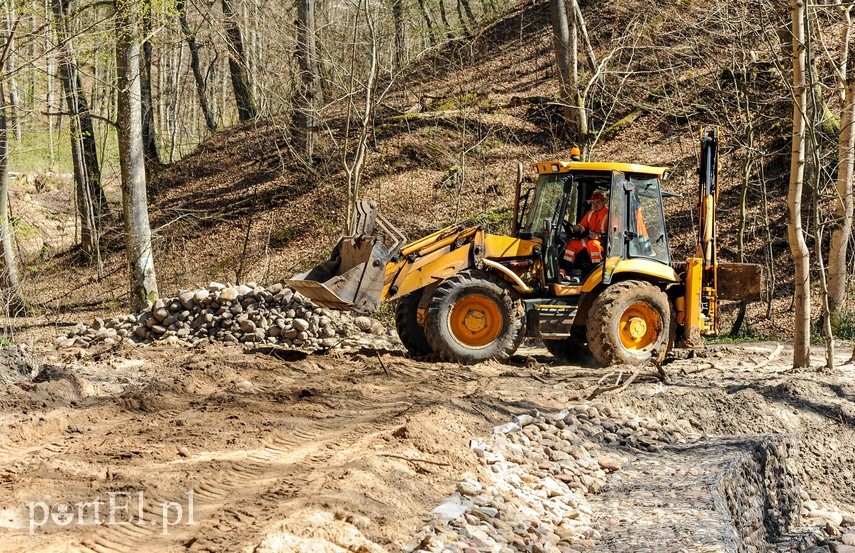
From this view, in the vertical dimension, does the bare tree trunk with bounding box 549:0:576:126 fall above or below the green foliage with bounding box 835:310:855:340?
above

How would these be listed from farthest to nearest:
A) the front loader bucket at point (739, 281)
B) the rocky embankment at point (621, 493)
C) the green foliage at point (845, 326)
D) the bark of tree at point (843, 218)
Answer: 1. the green foliage at point (845, 326)
2. the bark of tree at point (843, 218)
3. the front loader bucket at point (739, 281)
4. the rocky embankment at point (621, 493)

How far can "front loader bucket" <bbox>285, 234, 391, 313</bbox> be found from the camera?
446 inches

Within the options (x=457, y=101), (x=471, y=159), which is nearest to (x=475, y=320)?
(x=471, y=159)

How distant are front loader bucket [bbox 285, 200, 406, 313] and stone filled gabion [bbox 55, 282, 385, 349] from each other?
1721 millimetres

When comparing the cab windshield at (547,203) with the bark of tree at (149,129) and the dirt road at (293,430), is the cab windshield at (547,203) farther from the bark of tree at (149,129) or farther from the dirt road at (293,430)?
→ the bark of tree at (149,129)

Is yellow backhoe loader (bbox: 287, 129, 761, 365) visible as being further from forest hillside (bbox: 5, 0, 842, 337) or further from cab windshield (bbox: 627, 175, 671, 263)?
forest hillside (bbox: 5, 0, 842, 337)

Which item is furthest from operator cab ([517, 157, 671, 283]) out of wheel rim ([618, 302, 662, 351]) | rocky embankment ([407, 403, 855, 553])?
rocky embankment ([407, 403, 855, 553])

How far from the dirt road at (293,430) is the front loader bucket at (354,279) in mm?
848

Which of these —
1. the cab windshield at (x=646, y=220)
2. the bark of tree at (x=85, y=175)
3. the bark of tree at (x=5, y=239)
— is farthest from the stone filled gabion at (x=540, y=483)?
the bark of tree at (x=85, y=175)

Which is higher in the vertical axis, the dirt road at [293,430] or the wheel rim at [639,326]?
the wheel rim at [639,326]

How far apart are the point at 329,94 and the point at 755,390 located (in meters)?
15.1

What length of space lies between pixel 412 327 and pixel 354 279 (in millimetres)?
1497

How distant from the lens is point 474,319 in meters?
12.1

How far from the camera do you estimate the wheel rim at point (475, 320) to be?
12.0m
